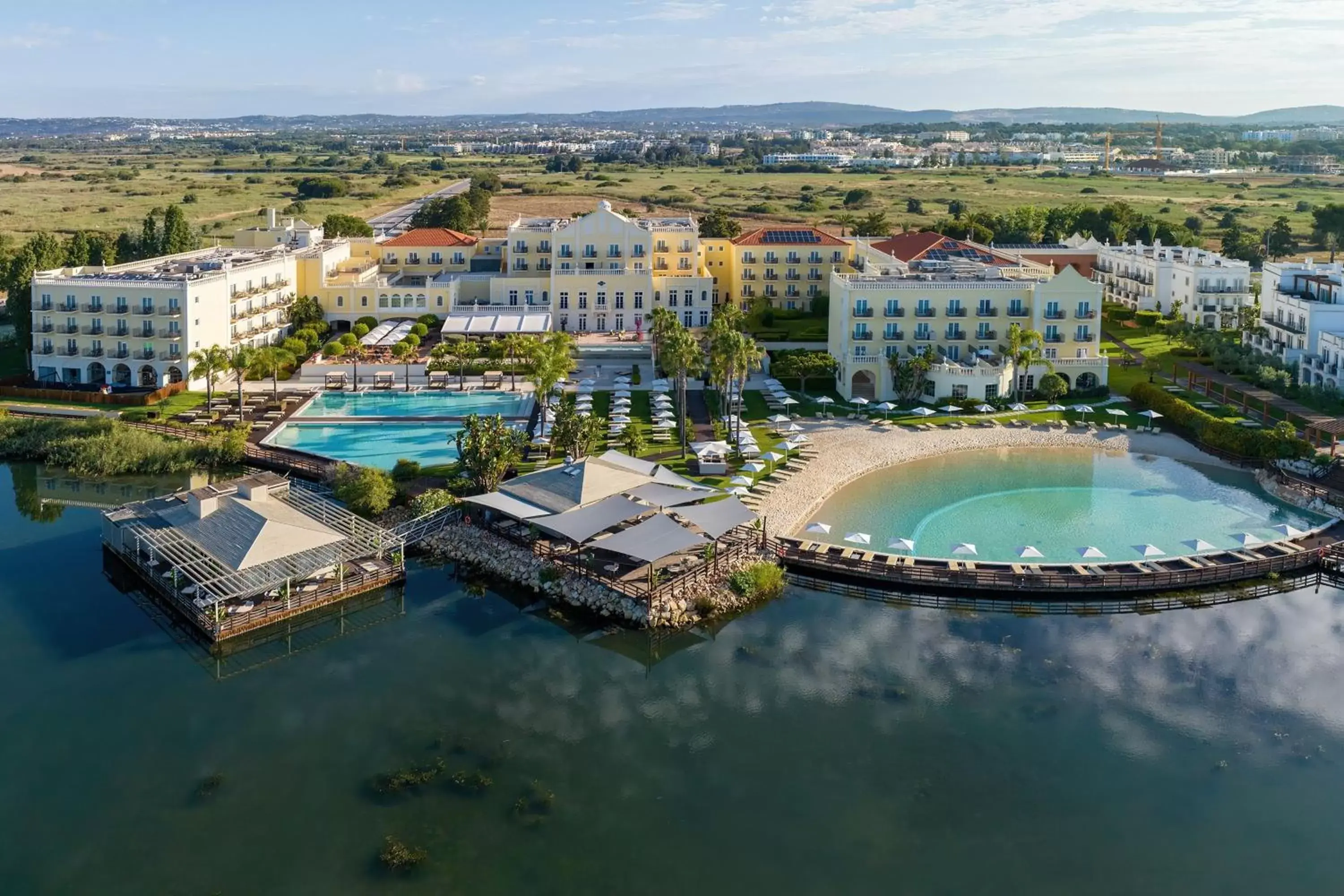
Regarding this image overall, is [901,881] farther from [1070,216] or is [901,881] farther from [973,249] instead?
[1070,216]

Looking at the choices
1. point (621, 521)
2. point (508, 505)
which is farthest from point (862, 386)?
point (508, 505)

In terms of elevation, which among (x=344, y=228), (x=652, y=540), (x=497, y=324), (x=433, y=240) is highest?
(x=344, y=228)

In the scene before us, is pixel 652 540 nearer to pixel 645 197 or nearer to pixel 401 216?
pixel 401 216

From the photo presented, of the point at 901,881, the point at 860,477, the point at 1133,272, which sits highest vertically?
the point at 1133,272

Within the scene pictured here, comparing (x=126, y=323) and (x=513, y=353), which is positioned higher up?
(x=126, y=323)

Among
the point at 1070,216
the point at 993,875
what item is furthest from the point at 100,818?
the point at 1070,216

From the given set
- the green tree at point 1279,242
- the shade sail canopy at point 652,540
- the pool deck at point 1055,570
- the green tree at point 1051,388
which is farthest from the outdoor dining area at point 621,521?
the green tree at point 1279,242

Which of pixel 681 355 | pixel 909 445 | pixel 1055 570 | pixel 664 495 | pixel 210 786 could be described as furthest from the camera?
pixel 681 355
